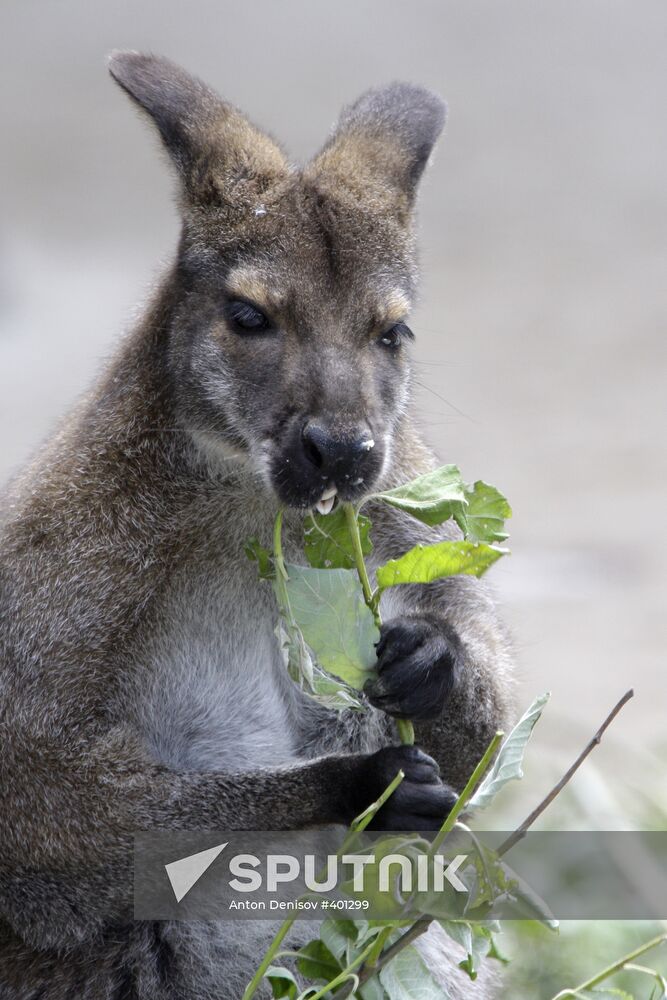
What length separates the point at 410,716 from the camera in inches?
145

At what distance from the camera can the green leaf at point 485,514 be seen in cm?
375

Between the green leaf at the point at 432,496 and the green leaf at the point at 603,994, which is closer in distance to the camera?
the green leaf at the point at 603,994

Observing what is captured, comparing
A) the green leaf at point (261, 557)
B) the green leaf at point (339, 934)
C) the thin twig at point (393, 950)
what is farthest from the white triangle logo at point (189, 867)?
the green leaf at point (261, 557)

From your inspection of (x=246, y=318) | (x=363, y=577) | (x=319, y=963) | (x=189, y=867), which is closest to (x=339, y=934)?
(x=319, y=963)

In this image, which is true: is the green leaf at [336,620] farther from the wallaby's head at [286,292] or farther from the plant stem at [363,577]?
the wallaby's head at [286,292]

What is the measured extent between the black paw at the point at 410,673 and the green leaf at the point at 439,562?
0.60 feet

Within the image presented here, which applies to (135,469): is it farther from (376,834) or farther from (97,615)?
(376,834)

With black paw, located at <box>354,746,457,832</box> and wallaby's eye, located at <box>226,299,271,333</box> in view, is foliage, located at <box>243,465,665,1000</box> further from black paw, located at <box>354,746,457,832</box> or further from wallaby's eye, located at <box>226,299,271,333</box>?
wallaby's eye, located at <box>226,299,271,333</box>

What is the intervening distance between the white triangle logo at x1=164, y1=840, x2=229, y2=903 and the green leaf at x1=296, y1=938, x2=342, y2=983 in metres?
0.46

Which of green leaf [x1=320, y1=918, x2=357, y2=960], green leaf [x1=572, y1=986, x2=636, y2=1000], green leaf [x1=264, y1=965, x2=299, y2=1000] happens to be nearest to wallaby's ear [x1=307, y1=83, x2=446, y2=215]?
green leaf [x1=320, y1=918, x2=357, y2=960]

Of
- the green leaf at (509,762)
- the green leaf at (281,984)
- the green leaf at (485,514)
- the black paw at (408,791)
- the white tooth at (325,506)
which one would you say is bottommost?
the green leaf at (281,984)

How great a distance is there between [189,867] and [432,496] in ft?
4.10

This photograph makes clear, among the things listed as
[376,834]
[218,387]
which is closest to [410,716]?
[376,834]

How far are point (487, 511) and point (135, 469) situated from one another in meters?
1.13
